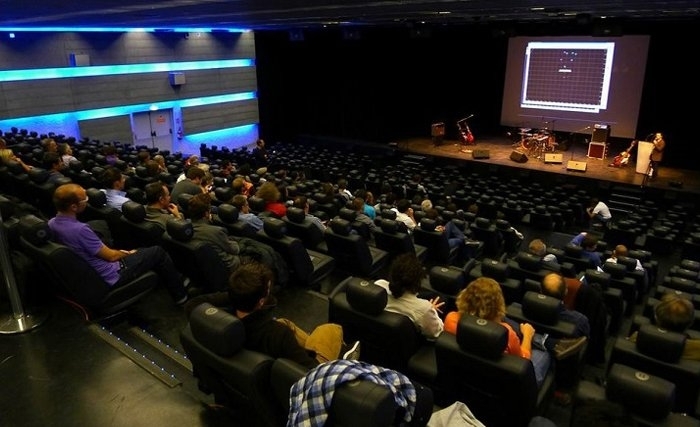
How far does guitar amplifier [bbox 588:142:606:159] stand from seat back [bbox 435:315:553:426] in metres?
12.5

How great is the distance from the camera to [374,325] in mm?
3029

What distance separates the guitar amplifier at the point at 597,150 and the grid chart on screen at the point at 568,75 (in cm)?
159

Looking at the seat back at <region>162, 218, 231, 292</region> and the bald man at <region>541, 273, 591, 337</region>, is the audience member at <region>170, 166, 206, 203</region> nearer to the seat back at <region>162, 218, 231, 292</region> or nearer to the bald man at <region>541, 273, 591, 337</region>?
the seat back at <region>162, 218, 231, 292</region>

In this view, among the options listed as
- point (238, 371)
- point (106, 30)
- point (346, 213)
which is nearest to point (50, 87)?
point (106, 30)

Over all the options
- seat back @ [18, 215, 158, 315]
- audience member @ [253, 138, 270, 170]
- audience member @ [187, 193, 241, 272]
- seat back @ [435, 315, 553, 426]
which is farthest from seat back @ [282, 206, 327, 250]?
audience member @ [253, 138, 270, 170]

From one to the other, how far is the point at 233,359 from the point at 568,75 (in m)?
15.1

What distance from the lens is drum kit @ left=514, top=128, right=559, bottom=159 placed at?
14328 mm

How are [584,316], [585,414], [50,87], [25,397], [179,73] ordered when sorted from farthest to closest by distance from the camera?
[179,73], [50,87], [584,316], [25,397], [585,414]

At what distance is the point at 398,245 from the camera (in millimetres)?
5711

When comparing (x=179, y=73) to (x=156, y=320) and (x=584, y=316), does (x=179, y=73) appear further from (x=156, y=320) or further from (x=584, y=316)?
(x=584, y=316)

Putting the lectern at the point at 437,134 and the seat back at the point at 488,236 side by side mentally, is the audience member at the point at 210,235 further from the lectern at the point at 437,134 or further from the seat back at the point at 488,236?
the lectern at the point at 437,134

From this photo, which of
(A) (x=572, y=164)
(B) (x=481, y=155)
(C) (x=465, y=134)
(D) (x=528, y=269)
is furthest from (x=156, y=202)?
(C) (x=465, y=134)

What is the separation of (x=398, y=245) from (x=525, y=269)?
141 cm

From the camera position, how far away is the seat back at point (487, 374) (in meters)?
2.47
